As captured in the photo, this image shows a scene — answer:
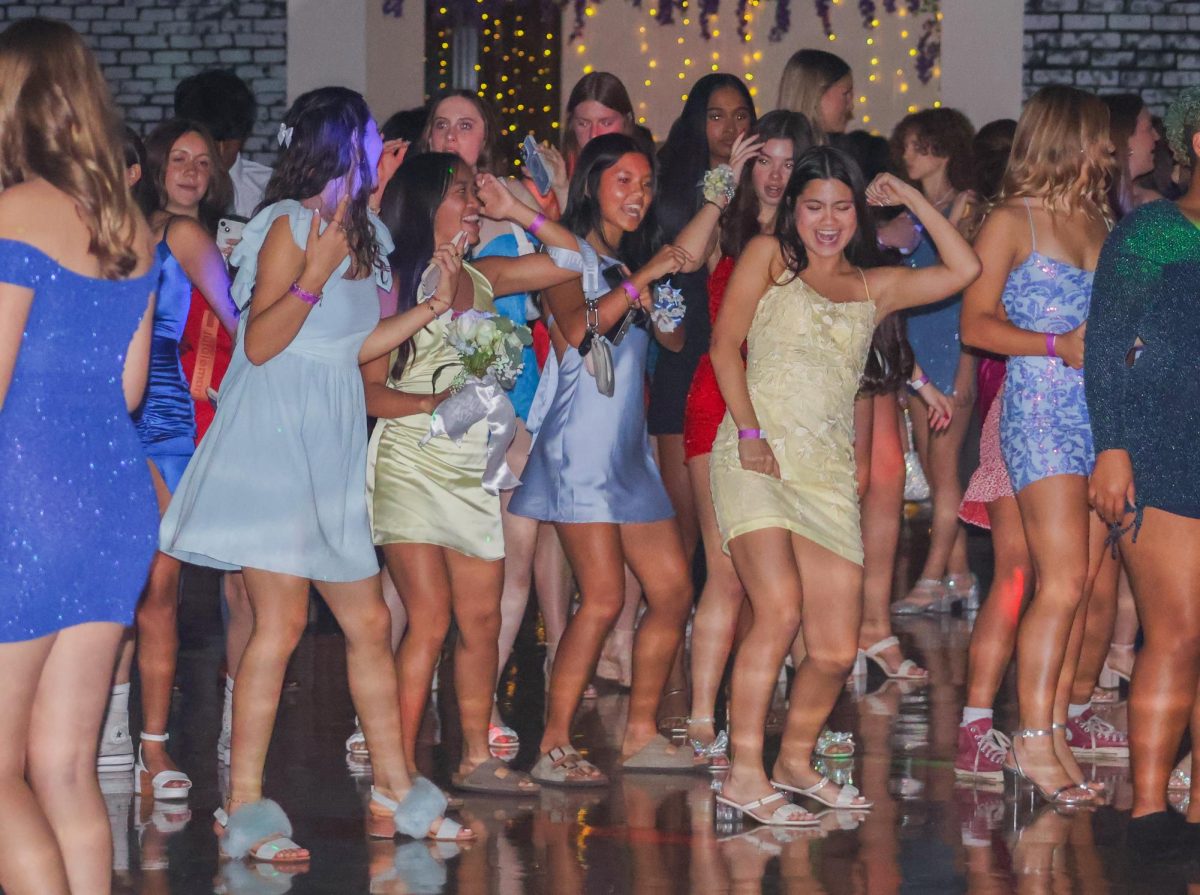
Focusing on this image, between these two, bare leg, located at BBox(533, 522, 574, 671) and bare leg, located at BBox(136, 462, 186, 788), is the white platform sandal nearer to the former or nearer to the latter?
bare leg, located at BBox(136, 462, 186, 788)

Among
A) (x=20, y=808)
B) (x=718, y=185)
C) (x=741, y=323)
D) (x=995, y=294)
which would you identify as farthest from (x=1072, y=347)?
(x=20, y=808)

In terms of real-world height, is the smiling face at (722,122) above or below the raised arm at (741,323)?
above

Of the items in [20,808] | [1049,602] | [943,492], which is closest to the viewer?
[20,808]

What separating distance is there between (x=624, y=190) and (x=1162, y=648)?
70.2 inches

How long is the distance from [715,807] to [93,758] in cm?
193

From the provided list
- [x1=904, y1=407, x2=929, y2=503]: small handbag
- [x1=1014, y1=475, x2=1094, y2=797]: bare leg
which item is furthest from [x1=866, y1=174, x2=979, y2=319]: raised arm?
[x1=904, y1=407, x2=929, y2=503]: small handbag

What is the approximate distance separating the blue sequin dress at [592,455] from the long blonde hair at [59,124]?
196 cm

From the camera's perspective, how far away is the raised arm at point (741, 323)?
4.57 meters

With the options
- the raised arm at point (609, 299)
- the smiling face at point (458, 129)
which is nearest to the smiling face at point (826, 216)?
the raised arm at point (609, 299)

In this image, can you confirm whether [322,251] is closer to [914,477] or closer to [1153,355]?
[1153,355]

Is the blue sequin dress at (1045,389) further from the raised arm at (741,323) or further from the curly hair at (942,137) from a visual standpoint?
the curly hair at (942,137)

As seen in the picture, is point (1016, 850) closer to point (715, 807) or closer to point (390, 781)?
point (715, 807)

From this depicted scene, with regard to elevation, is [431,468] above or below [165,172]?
below

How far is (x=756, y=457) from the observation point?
4.54 metres
